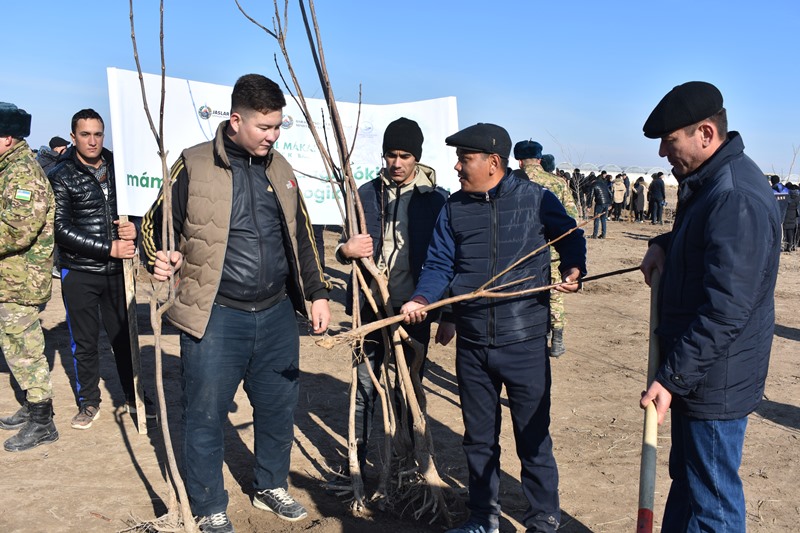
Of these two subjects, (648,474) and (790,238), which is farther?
(790,238)

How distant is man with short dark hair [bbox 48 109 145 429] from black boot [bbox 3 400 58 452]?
232 millimetres

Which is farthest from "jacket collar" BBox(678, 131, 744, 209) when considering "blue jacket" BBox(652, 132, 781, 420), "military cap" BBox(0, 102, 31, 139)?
"military cap" BBox(0, 102, 31, 139)

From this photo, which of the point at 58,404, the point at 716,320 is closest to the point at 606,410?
the point at 716,320

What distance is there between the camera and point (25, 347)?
446 cm

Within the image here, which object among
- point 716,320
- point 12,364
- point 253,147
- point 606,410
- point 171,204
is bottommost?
point 606,410

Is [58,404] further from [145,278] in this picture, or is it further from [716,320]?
[145,278]

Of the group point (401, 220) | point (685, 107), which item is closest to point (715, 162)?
point (685, 107)

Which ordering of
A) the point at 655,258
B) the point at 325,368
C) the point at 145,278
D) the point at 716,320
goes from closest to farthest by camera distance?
the point at 716,320, the point at 655,258, the point at 325,368, the point at 145,278

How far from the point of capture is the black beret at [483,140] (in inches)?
123

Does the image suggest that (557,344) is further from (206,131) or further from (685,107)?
(685,107)

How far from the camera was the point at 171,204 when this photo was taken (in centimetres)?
310

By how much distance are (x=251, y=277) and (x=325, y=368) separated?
3.31m

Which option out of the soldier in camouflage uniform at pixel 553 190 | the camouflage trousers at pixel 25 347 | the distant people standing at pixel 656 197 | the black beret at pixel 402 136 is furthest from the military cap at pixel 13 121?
the distant people standing at pixel 656 197

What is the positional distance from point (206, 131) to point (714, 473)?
16.5ft
